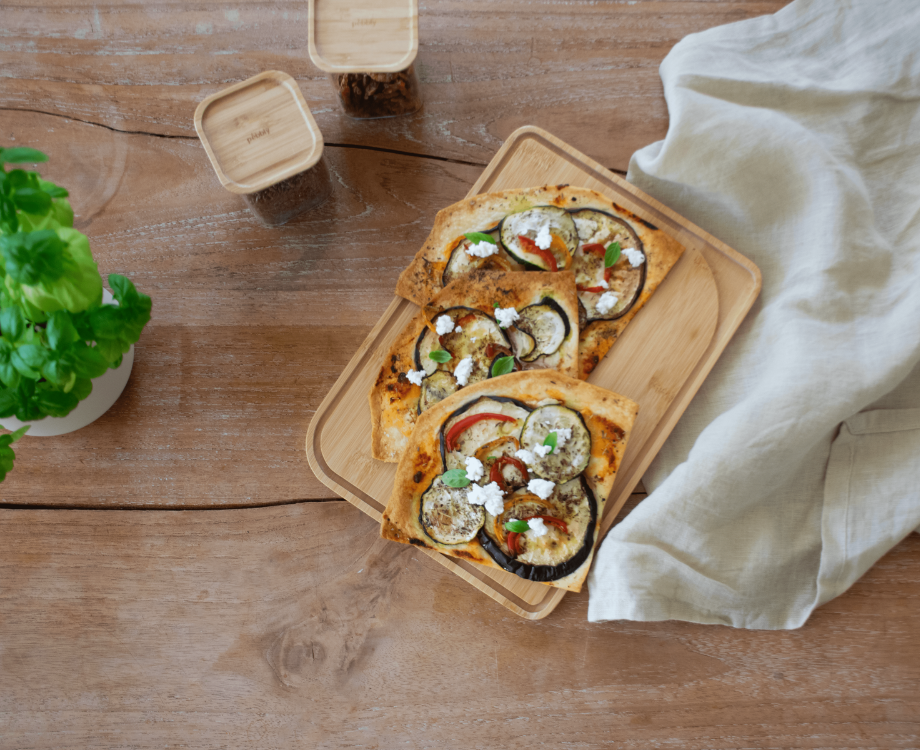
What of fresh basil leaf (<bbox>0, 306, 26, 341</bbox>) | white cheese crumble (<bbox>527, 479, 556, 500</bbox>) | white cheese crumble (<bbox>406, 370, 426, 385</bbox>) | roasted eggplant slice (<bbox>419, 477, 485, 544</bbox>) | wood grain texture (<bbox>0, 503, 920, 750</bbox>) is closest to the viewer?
fresh basil leaf (<bbox>0, 306, 26, 341</bbox>)

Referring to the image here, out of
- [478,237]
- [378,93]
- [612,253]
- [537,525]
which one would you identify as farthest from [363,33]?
[537,525]

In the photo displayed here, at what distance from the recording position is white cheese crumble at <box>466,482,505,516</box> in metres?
2.25

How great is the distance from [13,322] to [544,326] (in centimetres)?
163

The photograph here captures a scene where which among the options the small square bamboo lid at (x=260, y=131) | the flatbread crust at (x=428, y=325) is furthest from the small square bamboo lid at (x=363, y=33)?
the flatbread crust at (x=428, y=325)

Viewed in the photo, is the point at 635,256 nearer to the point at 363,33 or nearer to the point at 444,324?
the point at 444,324

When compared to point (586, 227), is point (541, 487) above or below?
below

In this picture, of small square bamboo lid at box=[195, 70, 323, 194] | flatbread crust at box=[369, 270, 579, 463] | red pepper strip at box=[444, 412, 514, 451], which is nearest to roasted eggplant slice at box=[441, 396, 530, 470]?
red pepper strip at box=[444, 412, 514, 451]

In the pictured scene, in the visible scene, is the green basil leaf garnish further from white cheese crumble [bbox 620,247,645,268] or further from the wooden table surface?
the wooden table surface

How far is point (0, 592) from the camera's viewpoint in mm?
2727

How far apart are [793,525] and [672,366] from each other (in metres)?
0.78

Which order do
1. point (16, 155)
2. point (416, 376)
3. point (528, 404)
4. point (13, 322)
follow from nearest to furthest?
point (16, 155) → point (13, 322) → point (528, 404) → point (416, 376)

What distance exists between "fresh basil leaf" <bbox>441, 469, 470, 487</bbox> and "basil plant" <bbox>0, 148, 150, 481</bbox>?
1117mm

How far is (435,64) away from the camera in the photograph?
2.78 m

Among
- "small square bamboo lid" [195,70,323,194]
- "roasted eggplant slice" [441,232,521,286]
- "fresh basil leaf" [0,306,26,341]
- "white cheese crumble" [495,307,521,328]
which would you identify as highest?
"small square bamboo lid" [195,70,323,194]
